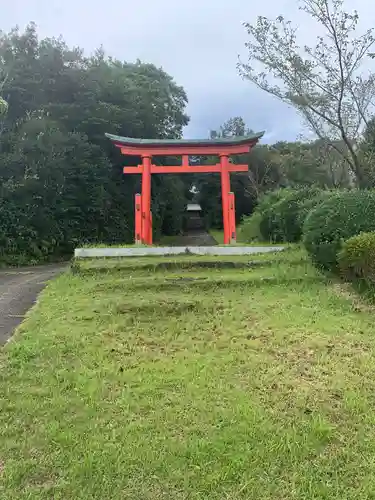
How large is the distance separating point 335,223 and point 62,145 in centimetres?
928

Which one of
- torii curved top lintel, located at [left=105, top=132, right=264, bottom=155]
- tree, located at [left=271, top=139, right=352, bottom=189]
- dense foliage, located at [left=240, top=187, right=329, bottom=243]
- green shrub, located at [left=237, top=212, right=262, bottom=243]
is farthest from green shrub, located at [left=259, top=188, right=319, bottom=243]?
green shrub, located at [left=237, top=212, right=262, bottom=243]

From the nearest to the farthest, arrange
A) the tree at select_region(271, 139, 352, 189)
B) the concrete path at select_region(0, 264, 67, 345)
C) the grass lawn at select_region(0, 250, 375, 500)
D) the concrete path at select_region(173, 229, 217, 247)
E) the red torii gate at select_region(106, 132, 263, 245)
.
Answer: the grass lawn at select_region(0, 250, 375, 500), the concrete path at select_region(0, 264, 67, 345), the red torii gate at select_region(106, 132, 263, 245), the tree at select_region(271, 139, 352, 189), the concrete path at select_region(173, 229, 217, 247)

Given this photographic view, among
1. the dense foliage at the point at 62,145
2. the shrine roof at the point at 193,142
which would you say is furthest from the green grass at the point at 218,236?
the shrine roof at the point at 193,142

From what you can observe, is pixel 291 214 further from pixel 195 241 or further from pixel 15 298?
pixel 195 241

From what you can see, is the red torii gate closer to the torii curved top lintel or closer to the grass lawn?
the torii curved top lintel

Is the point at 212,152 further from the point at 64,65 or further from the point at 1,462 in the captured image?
the point at 1,462

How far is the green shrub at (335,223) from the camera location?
647cm

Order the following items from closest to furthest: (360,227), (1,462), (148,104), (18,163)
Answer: (1,462) < (360,227) < (18,163) < (148,104)

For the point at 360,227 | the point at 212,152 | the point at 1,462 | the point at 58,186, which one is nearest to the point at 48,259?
the point at 58,186

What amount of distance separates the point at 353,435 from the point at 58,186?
12.2 metres

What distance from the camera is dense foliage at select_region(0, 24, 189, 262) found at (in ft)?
41.3

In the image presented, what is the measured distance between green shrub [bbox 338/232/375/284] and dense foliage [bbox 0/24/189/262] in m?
9.25

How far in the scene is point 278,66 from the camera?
32.9ft

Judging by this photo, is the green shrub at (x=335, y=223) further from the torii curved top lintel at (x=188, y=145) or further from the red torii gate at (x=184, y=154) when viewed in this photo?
the torii curved top lintel at (x=188, y=145)
